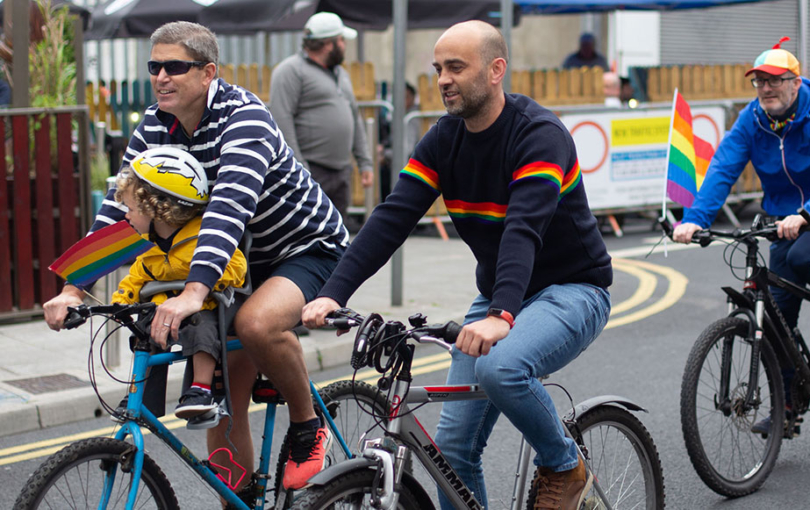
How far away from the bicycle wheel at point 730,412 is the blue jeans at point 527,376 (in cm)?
123

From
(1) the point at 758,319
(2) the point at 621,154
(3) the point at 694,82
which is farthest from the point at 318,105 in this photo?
(3) the point at 694,82

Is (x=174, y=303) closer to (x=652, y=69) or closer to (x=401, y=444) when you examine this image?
(x=401, y=444)

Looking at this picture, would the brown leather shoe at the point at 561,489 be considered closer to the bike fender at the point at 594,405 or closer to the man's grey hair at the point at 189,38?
the bike fender at the point at 594,405

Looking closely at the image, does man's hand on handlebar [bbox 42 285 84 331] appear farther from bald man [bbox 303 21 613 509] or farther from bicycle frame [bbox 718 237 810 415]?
bicycle frame [bbox 718 237 810 415]

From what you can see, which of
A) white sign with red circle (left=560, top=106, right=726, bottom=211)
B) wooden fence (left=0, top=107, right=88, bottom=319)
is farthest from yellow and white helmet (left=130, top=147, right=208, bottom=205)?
white sign with red circle (left=560, top=106, right=726, bottom=211)

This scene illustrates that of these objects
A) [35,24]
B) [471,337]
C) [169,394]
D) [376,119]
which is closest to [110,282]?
[169,394]

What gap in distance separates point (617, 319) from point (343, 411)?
455cm

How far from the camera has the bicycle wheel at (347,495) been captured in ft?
9.04

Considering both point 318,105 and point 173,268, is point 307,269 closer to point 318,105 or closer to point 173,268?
point 173,268

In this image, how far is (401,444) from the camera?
2.98 meters

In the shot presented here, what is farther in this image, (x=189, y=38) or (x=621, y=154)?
(x=621, y=154)

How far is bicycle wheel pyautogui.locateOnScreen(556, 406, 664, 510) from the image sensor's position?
351 cm

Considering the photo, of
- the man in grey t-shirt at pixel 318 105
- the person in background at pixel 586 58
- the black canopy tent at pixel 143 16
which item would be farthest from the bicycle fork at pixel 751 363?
the person in background at pixel 586 58

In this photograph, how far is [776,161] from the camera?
4.91m
